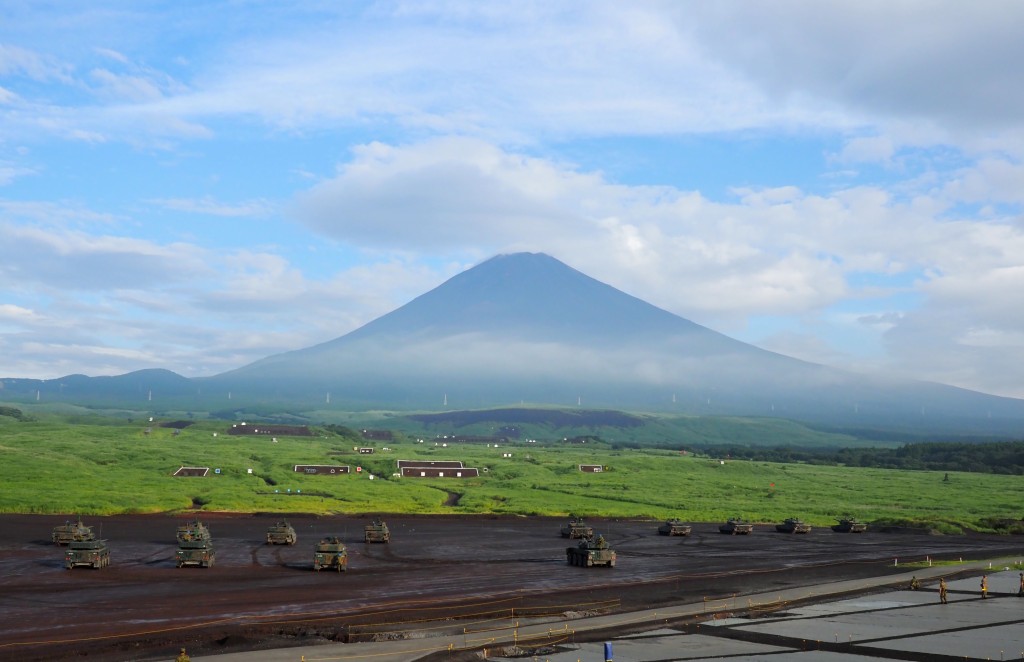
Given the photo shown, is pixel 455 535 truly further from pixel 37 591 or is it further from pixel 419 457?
pixel 419 457

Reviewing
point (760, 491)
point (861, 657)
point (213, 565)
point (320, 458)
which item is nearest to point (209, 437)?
point (320, 458)

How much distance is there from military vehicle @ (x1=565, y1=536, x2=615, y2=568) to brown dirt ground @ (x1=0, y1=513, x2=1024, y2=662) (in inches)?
31.9

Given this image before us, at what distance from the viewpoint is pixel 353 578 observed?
167 ft

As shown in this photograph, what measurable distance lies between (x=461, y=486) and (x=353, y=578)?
68326mm

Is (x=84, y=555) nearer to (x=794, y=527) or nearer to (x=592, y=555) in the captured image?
(x=592, y=555)

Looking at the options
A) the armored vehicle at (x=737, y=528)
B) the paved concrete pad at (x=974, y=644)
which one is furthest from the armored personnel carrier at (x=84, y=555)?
the armored vehicle at (x=737, y=528)

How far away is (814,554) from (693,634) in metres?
31.2

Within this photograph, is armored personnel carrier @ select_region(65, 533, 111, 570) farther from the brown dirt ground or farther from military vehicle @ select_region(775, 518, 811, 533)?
military vehicle @ select_region(775, 518, 811, 533)

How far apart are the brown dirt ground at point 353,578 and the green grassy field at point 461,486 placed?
1127 cm

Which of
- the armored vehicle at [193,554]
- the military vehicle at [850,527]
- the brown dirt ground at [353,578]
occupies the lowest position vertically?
the military vehicle at [850,527]

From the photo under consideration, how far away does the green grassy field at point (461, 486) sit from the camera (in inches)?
3654

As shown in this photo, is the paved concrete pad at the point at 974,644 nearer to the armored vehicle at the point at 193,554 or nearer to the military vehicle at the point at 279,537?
the armored vehicle at the point at 193,554

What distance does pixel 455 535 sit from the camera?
240 ft

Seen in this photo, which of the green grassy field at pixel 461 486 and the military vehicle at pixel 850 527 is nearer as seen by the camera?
the military vehicle at pixel 850 527
